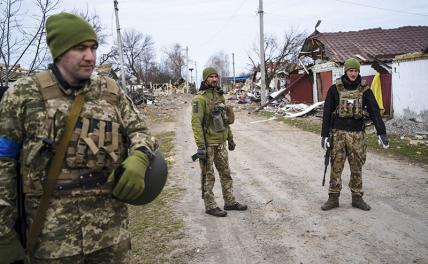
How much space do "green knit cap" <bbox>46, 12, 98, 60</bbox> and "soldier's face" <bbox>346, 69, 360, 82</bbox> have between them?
421 centimetres

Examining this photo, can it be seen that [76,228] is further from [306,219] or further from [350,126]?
[350,126]

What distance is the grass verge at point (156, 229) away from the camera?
455 cm

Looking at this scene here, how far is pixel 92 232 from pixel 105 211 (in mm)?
131

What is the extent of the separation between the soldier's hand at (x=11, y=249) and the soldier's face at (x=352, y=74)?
473 cm

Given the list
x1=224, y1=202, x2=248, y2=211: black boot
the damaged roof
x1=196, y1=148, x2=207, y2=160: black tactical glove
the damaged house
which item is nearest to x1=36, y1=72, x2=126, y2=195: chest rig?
x1=196, y1=148, x2=207, y2=160: black tactical glove

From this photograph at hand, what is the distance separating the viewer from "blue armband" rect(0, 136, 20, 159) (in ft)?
6.77

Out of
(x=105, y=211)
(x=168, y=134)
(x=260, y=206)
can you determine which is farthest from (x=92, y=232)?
(x=168, y=134)

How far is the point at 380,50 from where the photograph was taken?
21.8 m

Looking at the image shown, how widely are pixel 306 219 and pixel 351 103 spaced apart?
66.9 inches

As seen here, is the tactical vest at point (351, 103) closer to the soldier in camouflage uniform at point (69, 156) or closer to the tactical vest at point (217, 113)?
the tactical vest at point (217, 113)

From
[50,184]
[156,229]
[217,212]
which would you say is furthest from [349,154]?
[50,184]

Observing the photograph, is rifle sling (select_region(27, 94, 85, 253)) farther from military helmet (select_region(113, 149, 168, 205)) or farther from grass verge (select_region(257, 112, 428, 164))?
grass verge (select_region(257, 112, 428, 164))

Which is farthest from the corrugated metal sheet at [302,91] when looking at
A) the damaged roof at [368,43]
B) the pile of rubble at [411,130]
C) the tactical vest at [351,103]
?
the tactical vest at [351,103]

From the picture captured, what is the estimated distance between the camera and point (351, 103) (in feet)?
18.2
